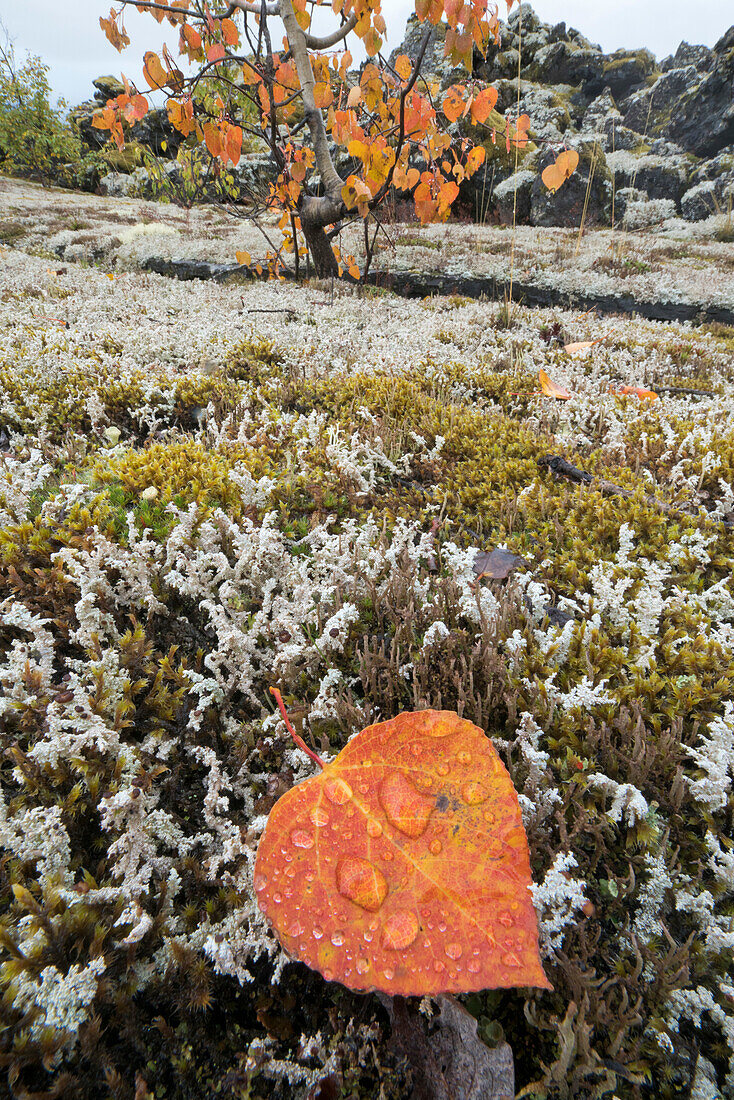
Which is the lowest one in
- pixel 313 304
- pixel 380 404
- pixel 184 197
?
pixel 380 404

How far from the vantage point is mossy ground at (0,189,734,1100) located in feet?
4.03

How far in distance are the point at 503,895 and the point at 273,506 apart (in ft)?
7.52

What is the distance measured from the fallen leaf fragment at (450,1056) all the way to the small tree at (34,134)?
173ft

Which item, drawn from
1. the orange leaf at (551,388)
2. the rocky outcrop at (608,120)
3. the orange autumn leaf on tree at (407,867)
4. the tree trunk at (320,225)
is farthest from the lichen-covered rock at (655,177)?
the orange autumn leaf on tree at (407,867)

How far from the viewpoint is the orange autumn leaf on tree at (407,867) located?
1079 mm

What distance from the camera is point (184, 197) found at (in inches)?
992

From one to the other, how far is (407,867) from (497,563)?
1.69 metres

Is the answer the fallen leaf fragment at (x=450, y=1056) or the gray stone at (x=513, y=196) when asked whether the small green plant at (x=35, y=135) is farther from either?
the fallen leaf fragment at (x=450, y=1056)

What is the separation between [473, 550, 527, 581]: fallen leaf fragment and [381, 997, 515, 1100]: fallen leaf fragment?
174 centimetres

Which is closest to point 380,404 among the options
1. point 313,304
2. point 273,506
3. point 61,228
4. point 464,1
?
point 273,506

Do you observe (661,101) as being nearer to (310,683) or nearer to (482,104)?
(482,104)

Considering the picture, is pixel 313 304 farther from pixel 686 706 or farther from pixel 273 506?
pixel 686 706

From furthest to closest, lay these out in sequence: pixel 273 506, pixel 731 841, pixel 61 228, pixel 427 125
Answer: pixel 61 228, pixel 427 125, pixel 273 506, pixel 731 841

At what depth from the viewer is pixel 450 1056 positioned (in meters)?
1.18
